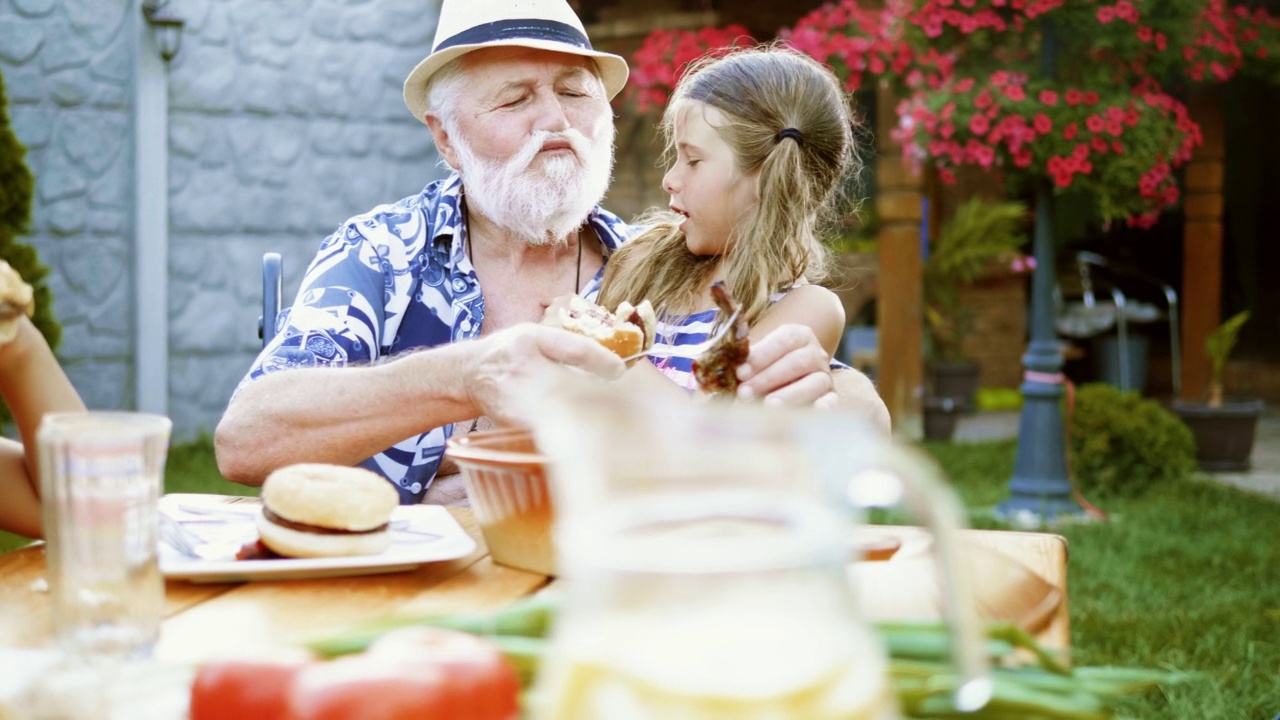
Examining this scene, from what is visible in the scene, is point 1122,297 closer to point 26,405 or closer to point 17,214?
point 17,214

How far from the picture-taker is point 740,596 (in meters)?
0.52

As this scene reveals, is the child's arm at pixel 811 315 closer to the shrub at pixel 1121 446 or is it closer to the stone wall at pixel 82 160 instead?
the shrub at pixel 1121 446

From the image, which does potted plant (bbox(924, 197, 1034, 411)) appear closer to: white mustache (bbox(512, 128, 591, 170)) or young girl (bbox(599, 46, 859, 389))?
young girl (bbox(599, 46, 859, 389))

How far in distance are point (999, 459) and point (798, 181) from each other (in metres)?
4.57

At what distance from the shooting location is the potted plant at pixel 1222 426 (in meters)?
6.51

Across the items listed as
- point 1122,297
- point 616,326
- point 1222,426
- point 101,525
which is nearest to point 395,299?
point 616,326

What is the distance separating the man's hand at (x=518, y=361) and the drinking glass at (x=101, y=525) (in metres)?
0.49

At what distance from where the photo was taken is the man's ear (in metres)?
2.73

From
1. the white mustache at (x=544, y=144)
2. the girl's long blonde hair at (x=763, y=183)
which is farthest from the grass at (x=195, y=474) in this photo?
the girl's long blonde hair at (x=763, y=183)

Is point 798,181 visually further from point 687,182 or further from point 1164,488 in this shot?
point 1164,488

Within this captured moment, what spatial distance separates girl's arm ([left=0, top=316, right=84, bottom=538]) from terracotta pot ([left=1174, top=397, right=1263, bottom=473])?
6.20 metres

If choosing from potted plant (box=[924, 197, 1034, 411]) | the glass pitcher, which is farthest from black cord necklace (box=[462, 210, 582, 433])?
potted plant (box=[924, 197, 1034, 411])

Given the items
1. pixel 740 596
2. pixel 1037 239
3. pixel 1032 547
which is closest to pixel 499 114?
pixel 1032 547

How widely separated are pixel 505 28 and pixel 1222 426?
208 inches
